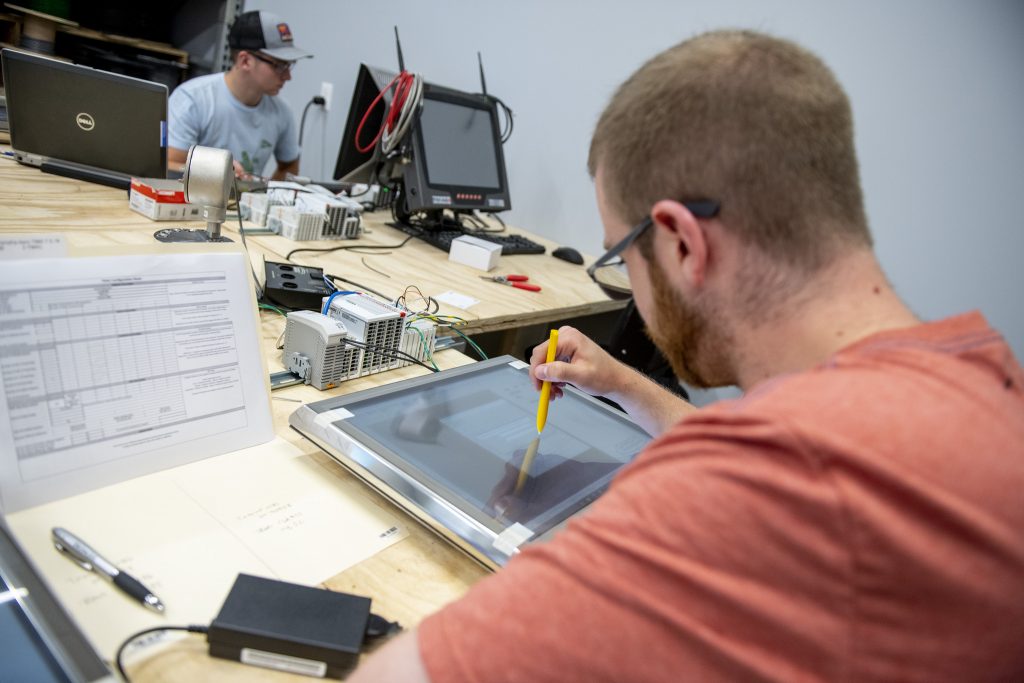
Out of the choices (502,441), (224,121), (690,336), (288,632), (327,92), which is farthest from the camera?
(327,92)

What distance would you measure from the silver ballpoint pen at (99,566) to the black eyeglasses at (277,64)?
8.17 ft

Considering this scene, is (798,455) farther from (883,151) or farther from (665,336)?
(883,151)

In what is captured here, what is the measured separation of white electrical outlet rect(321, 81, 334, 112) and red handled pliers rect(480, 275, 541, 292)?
2.22 meters

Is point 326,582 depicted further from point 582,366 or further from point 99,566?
point 582,366

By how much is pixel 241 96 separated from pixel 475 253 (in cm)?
154

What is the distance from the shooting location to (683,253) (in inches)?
24.8

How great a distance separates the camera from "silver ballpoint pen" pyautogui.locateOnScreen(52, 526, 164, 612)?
1.90 ft

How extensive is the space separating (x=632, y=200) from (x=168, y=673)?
0.61 metres

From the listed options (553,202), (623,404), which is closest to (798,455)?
(623,404)

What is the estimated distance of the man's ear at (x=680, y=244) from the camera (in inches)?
23.6

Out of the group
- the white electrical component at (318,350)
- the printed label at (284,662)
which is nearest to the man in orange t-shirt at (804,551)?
the printed label at (284,662)

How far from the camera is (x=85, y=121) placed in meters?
1.80

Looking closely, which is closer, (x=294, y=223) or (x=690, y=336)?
(x=690, y=336)

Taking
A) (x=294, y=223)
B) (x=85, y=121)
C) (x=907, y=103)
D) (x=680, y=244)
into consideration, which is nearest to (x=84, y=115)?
(x=85, y=121)
